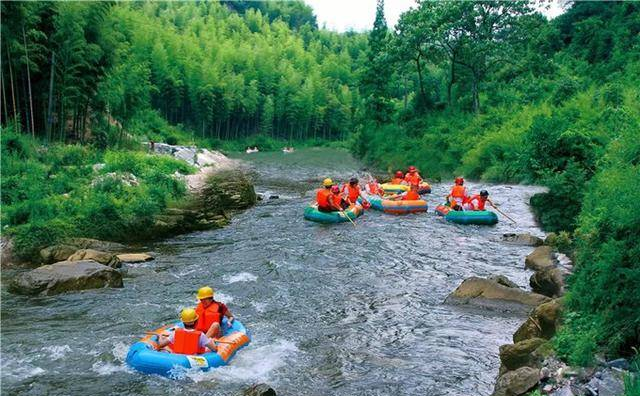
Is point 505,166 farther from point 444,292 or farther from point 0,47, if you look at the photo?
point 0,47

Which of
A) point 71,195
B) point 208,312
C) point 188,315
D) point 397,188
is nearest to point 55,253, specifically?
point 71,195

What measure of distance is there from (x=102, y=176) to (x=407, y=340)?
12.1 m

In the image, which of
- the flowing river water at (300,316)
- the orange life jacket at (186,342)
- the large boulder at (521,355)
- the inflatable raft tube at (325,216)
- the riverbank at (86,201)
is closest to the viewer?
the large boulder at (521,355)

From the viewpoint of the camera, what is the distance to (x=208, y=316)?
27.8 ft

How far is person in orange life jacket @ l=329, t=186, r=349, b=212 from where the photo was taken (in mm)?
17359

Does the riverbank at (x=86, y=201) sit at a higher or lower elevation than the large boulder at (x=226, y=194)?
higher

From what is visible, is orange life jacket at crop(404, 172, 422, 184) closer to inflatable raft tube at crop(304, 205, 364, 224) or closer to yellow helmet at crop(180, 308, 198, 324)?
inflatable raft tube at crop(304, 205, 364, 224)

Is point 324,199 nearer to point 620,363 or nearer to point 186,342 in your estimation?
point 186,342

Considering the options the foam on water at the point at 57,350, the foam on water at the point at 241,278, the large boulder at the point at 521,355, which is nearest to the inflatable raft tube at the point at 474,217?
the foam on water at the point at 241,278

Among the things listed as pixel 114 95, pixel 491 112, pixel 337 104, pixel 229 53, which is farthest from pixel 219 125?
pixel 491 112

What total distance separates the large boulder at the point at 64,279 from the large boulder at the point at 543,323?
748cm

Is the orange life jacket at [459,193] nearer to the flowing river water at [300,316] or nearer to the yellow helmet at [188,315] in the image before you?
the flowing river water at [300,316]

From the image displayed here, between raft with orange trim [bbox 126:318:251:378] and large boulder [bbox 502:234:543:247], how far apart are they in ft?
29.8

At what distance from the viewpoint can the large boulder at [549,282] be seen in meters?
9.87
